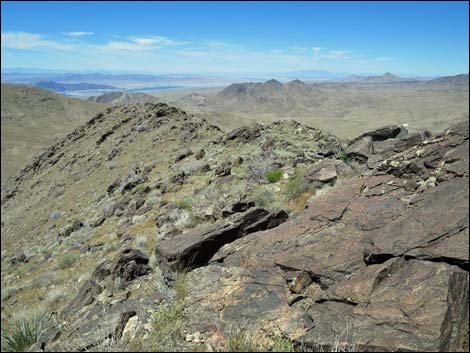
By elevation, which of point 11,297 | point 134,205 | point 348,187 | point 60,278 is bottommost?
point 11,297

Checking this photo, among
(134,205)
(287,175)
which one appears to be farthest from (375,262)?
(134,205)

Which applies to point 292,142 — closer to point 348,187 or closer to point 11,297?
point 348,187

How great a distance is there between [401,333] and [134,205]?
13.9 meters

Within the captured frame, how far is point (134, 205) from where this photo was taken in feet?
54.2

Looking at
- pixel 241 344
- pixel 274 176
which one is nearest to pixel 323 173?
pixel 274 176

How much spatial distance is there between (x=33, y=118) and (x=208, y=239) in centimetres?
9244

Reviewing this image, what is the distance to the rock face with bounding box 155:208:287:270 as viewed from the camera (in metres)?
7.14

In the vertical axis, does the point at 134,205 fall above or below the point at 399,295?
below

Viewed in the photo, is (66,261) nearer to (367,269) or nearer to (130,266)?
(130,266)

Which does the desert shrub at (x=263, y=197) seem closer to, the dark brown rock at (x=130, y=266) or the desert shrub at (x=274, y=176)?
the desert shrub at (x=274, y=176)

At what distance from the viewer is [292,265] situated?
5770 millimetres

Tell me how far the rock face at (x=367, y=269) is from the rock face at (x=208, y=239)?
0.89 feet

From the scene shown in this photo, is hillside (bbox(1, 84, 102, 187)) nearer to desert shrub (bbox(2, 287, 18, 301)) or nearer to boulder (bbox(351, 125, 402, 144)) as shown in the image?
desert shrub (bbox(2, 287, 18, 301))

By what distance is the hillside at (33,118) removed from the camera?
65750 mm
